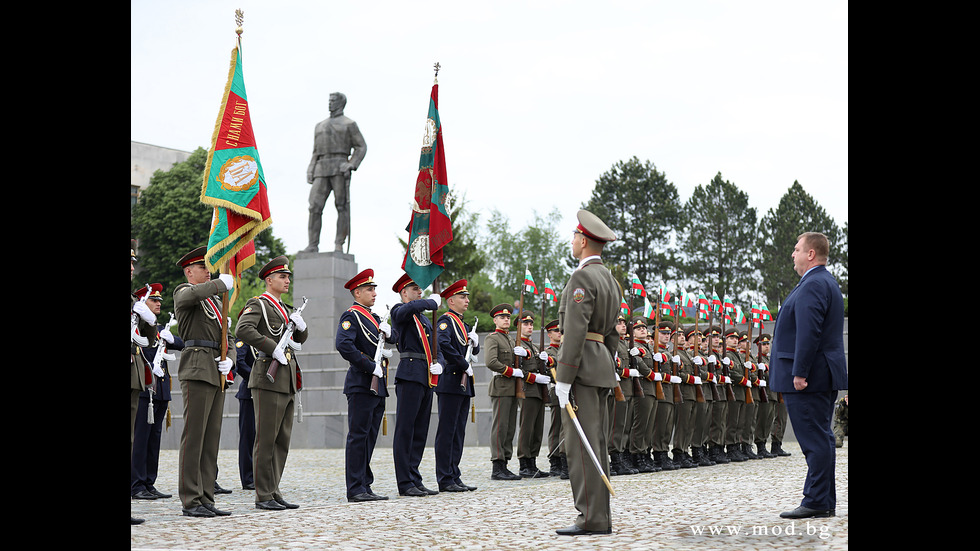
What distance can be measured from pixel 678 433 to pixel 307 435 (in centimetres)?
859

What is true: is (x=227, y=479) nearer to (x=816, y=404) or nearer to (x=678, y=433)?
(x=678, y=433)

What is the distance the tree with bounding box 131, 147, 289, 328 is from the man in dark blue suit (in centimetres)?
4055

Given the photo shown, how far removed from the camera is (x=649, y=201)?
6016 cm

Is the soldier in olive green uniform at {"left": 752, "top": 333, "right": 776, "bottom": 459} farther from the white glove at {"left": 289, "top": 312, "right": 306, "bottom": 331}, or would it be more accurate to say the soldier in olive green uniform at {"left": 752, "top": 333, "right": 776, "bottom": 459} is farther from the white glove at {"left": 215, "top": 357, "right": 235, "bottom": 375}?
the white glove at {"left": 215, "top": 357, "right": 235, "bottom": 375}

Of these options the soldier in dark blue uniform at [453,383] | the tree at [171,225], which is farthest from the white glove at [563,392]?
the tree at [171,225]

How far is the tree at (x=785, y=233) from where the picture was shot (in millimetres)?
56719

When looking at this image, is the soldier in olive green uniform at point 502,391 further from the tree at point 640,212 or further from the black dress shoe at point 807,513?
the tree at point 640,212

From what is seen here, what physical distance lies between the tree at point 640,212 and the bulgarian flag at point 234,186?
2020 inches

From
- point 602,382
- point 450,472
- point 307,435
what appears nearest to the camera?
point 602,382

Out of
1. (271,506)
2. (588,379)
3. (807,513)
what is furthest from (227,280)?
(807,513)

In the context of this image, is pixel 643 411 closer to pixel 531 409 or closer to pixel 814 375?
pixel 531 409

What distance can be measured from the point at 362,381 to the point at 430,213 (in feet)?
6.38

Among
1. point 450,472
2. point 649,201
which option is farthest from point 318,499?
point 649,201

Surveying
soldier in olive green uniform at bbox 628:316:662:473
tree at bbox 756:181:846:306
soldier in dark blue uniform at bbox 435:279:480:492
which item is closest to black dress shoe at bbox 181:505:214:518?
soldier in dark blue uniform at bbox 435:279:480:492
